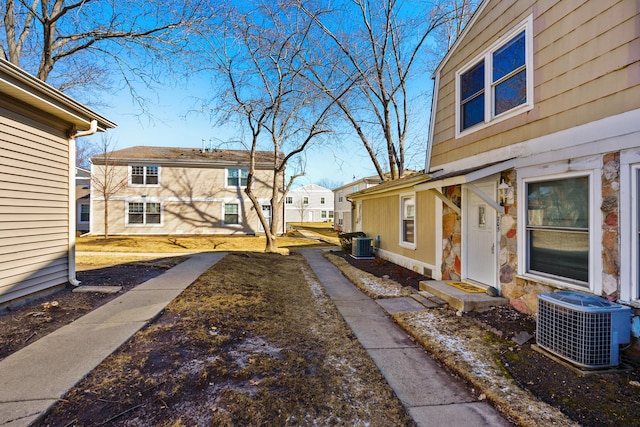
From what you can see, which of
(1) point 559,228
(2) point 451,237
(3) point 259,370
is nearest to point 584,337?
(1) point 559,228

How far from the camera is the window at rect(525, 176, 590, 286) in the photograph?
374cm

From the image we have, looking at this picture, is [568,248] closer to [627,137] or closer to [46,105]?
[627,137]

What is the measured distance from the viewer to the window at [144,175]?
19516 mm

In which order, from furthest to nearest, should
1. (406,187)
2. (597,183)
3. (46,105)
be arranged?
(406,187) < (46,105) < (597,183)

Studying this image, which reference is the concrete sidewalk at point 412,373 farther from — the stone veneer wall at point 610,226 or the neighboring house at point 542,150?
the stone veneer wall at point 610,226

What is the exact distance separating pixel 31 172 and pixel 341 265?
7.51 m

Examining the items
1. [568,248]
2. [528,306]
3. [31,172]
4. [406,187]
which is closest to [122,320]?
[31,172]

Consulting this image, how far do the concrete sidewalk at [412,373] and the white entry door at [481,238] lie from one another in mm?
1316

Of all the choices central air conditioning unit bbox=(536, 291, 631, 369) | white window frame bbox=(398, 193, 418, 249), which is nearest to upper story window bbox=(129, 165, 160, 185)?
white window frame bbox=(398, 193, 418, 249)

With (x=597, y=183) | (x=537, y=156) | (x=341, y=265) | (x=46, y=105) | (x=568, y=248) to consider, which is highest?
(x=46, y=105)

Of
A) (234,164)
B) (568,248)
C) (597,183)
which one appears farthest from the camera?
(234,164)

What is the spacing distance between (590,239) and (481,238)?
2028mm

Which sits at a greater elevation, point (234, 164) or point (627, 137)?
point (234, 164)

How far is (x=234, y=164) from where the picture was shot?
20.2 m
